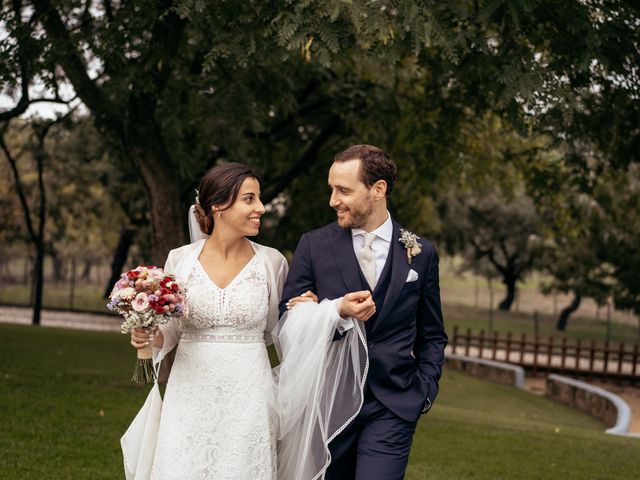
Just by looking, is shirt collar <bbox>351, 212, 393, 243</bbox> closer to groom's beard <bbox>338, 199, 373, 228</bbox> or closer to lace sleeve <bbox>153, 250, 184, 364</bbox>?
groom's beard <bbox>338, 199, 373, 228</bbox>

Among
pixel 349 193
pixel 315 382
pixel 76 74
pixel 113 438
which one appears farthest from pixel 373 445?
pixel 76 74

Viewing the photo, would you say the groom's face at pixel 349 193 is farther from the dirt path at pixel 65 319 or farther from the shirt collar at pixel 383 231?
the dirt path at pixel 65 319

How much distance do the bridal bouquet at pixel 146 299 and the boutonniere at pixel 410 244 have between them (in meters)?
1.24

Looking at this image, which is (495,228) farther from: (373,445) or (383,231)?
(373,445)

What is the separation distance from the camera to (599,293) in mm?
33844

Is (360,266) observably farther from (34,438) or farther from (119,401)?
(119,401)

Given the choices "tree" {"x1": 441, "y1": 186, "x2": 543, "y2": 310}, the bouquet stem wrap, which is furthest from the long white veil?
"tree" {"x1": 441, "y1": 186, "x2": 543, "y2": 310}

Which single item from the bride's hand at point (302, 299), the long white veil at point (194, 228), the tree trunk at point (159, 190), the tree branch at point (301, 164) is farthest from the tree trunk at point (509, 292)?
the bride's hand at point (302, 299)

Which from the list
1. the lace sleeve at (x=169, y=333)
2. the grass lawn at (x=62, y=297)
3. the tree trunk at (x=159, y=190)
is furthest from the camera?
the grass lawn at (x=62, y=297)

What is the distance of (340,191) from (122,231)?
3103 centimetres

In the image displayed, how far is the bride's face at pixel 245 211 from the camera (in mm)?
4828

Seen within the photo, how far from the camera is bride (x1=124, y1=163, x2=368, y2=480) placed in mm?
4641

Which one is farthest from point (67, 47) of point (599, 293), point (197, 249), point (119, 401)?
point (599, 293)

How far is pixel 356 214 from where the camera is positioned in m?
4.64
